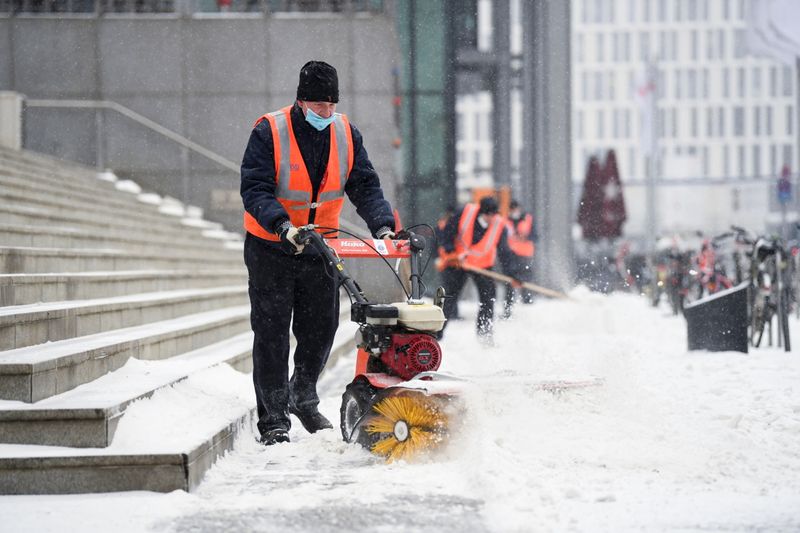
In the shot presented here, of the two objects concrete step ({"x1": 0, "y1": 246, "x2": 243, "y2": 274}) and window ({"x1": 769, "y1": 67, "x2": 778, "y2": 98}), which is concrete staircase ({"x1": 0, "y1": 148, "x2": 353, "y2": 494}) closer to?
concrete step ({"x1": 0, "y1": 246, "x2": 243, "y2": 274})

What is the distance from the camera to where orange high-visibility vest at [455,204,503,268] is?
12328mm

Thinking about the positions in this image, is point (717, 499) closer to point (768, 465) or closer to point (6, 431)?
point (768, 465)

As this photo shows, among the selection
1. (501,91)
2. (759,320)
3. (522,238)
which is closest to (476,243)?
(759,320)

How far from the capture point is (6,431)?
180 inches

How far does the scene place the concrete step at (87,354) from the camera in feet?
15.5

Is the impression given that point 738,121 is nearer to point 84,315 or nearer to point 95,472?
point 84,315

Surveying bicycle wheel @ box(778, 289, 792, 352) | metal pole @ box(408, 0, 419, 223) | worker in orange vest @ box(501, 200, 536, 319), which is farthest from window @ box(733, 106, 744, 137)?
bicycle wheel @ box(778, 289, 792, 352)

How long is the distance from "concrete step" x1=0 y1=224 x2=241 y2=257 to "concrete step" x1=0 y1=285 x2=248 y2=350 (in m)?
0.77

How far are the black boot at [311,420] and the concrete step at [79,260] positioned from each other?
203 cm

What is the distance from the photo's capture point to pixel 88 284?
7391 millimetres

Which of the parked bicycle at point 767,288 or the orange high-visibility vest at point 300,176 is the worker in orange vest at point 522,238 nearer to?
the parked bicycle at point 767,288

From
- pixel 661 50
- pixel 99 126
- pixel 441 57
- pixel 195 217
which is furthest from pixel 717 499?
pixel 661 50

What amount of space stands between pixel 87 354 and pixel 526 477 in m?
2.29

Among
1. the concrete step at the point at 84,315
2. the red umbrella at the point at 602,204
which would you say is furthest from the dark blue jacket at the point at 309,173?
the red umbrella at the point at 602,204
